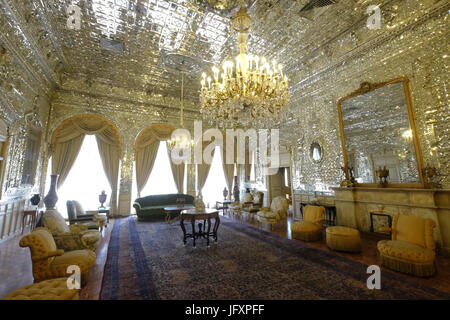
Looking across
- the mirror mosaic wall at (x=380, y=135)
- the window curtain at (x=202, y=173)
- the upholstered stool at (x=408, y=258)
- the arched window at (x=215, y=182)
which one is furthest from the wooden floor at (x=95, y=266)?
the arched window at (x=215, y=182)

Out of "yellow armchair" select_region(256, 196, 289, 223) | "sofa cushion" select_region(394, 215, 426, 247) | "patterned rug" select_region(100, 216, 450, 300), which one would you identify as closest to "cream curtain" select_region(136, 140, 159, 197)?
"patterned rug" select_region(100, 216, 450, 300)

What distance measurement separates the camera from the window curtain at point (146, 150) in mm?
7590

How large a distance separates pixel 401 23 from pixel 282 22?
7.44 ft

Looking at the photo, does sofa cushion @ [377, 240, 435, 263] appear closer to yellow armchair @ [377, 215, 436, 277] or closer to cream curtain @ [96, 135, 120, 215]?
yellow armchair @ [377, 215, 436, 277]

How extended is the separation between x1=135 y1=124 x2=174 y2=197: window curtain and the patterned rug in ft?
11.9

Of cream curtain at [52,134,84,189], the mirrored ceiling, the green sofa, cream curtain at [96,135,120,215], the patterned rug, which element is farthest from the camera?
cream curtain at [96,135,120,215]

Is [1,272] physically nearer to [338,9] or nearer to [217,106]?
[217,106]

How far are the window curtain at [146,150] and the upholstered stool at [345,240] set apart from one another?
6.43 m

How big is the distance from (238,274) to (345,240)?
2045 mm

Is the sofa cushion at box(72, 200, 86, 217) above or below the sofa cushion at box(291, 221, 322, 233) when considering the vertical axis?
above

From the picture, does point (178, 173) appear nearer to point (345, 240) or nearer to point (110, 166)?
point (110, 166)

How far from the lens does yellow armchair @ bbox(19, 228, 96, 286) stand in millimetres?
2273

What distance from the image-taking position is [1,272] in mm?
2869

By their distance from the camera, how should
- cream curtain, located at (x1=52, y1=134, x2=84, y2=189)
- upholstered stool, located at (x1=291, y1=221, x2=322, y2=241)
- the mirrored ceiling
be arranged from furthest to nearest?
cream curtain, located at (x1=52, y1=134, x2=84, y2=189) → upholstered stool, located at (x1=291, y1=221, x2=322, y2=241) → the mirrored ceiling
